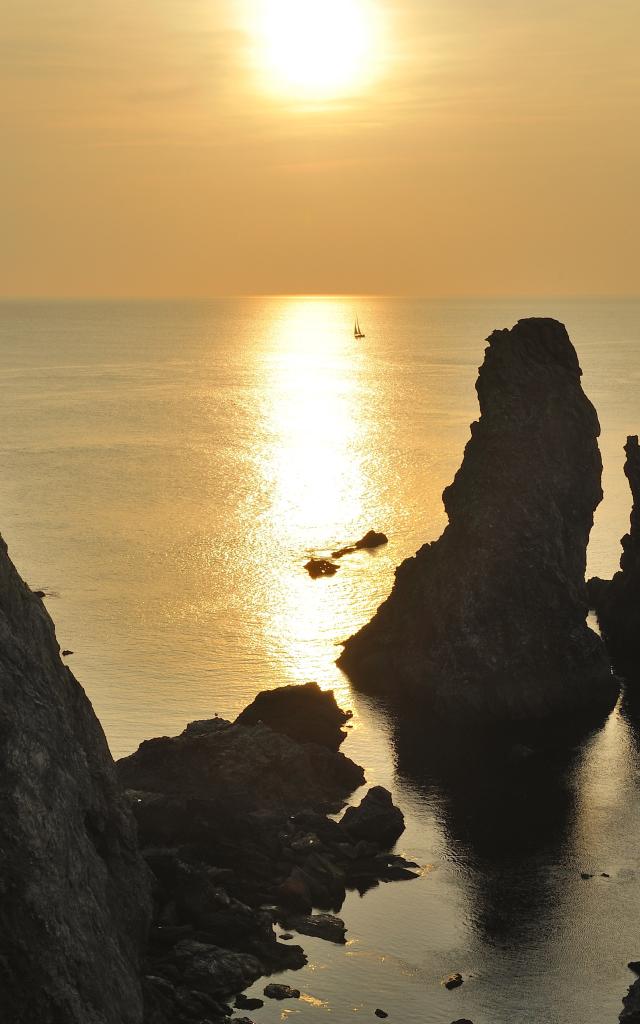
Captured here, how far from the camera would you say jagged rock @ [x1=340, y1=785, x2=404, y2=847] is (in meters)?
75.9

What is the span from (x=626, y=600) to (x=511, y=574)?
64.7 feet

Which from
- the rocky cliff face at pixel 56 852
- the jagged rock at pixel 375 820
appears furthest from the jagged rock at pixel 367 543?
the rocky cliff face at pixel 56 852

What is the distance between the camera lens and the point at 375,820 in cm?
7625

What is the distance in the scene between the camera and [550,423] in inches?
4247

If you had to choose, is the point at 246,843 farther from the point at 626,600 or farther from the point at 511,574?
the point at 626,600

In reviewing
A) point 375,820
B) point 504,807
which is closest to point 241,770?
point 375,820

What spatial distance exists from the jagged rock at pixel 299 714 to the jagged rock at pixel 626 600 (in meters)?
29.1

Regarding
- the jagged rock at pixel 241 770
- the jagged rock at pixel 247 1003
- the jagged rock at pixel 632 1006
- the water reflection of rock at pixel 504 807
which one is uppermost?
the jagged rock at pixel 241 770

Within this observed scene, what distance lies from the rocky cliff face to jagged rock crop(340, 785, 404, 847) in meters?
16.2

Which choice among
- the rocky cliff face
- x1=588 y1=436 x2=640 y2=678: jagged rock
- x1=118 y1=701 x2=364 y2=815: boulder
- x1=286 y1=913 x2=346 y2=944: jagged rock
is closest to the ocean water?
x1=286 y1=913 x2=346 y2=944: jagged rock

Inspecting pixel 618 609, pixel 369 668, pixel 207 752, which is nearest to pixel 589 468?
pixel 618 609

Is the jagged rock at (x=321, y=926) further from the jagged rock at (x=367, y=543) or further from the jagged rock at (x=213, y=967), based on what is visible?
the jagged rock at (x=367, y=543)

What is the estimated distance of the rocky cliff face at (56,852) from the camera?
46938 millimetres

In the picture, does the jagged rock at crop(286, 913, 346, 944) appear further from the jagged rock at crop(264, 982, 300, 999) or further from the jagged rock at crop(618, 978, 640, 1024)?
Answer: the jagged rock at crop(618, 978, 640, 1024)
